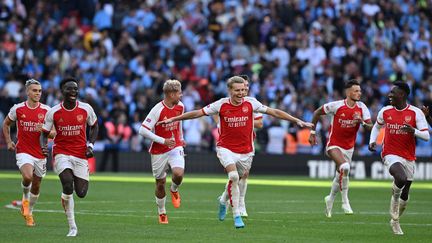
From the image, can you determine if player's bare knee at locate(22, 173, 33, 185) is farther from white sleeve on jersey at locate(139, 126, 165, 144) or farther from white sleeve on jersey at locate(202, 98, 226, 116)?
white sleeve on jersey at locate(202, 98, 226, 116)

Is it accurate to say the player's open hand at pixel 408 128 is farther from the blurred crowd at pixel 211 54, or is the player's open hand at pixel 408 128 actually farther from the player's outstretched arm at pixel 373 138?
the blurred crowd at pixel 211 54

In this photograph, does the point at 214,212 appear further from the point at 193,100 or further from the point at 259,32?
the point at 259,32

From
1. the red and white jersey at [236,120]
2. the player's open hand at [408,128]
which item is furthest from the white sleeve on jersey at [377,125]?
the red and white jersey at [236,120]

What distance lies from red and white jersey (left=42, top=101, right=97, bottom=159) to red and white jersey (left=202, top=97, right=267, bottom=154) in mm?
2567

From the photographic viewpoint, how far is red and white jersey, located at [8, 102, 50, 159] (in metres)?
20.8

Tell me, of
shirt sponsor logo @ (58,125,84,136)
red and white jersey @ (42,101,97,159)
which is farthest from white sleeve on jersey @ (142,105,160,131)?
shirt sponsor logo @ (58,125,84,136)

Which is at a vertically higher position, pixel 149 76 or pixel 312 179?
pixel 149 76

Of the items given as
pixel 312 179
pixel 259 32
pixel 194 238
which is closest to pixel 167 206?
pixel 194 238

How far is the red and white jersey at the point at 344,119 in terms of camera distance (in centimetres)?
2333

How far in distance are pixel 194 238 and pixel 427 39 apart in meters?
27.4

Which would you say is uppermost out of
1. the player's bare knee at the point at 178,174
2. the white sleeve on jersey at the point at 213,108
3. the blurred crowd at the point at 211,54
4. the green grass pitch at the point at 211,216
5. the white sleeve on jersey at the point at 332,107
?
the blurred crowd at the point at 211,54

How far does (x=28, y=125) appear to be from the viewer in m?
20.8

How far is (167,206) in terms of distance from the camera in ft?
81.2

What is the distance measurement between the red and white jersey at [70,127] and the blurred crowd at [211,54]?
1932 cm
